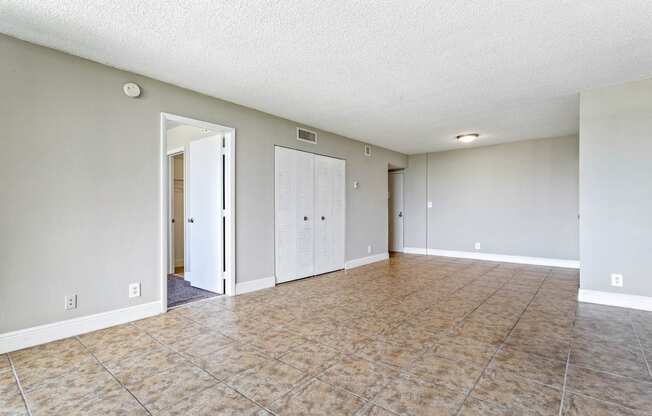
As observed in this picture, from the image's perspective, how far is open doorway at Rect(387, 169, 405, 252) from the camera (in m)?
8.05

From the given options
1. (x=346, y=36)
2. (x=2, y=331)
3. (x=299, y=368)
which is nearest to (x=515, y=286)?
(x=299, y=368)

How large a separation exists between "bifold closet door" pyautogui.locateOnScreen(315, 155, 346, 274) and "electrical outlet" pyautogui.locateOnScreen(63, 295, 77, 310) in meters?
3.21

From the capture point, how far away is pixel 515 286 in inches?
174

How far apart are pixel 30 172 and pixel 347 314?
3.13 metres

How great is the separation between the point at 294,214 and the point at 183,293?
6.25 ft

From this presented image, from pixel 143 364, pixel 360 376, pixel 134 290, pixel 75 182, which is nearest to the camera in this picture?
pixel 360 376

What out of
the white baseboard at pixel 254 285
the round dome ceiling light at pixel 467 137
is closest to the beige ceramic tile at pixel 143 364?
the white baseboard at pixel 254 285

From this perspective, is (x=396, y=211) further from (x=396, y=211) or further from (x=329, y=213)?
(x=329, y=213)

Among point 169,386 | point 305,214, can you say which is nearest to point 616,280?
point 305,214

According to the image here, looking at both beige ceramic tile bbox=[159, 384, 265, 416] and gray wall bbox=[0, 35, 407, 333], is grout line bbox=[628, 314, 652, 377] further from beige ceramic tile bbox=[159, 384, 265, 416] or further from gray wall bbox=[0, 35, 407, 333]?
gray wall bbox=[0, 35, 407, 333]

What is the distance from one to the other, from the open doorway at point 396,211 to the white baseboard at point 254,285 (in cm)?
450

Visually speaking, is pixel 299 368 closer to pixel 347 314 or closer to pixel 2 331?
pixel 347 314

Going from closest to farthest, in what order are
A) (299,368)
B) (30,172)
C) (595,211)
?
(299,368), (30,172), (595,211)

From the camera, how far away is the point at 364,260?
20.4 ft
